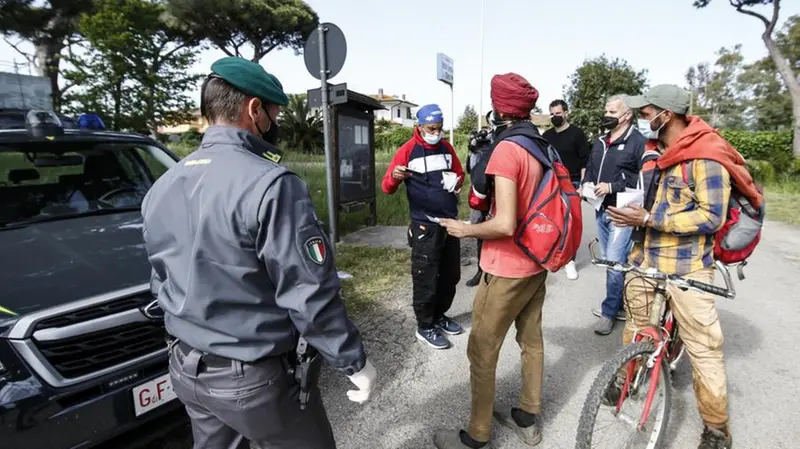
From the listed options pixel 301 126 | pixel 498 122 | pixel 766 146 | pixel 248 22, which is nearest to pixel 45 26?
pixel 301 126

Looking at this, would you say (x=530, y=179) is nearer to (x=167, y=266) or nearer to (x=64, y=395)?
(x=167, y=266)

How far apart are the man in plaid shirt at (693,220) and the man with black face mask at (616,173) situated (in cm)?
142

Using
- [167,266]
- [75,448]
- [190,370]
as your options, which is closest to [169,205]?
[167,266]

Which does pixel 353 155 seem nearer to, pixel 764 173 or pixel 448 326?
pixel 448 326

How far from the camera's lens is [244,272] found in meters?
1.35

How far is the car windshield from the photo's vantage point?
311 centimetres

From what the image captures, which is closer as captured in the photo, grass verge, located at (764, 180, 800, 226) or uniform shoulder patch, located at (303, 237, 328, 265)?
uniform shoulder patch, located at (303, 237, 328, 265)

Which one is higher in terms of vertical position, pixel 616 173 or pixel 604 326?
pixel 616 173

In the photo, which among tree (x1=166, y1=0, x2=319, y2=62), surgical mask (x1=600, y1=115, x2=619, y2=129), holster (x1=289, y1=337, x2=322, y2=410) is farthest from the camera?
tree (x1=166, y1=0, x2=319, y2=62)

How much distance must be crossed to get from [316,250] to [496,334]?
131 centimetres

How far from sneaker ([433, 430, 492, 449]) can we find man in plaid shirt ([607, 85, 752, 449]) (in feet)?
2.64

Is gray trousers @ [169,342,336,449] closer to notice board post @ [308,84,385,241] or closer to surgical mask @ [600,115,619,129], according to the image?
surgical mask @ [600,115,619,129]

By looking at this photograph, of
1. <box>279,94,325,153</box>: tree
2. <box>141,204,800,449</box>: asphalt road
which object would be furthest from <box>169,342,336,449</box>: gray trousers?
<box>279,94,325,153</box>: tree

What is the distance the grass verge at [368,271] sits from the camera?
15.6 ft
